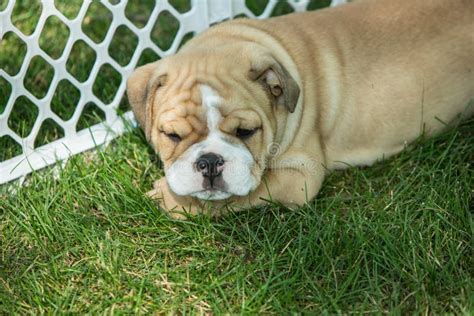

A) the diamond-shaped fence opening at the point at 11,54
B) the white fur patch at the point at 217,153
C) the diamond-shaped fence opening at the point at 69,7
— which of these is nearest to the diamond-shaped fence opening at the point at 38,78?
the diamond-shaped fence opening at the point at 11,54

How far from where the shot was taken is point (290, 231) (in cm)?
389

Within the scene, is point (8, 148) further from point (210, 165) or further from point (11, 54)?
point (210, 165)

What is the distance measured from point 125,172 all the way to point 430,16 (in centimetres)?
204

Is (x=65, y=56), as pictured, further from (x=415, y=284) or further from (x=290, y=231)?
(x=415, y=284)

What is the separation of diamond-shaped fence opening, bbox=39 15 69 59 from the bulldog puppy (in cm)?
160

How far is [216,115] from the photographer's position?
3.69 metres

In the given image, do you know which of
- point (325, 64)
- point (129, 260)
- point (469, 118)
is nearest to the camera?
point (129, 260)

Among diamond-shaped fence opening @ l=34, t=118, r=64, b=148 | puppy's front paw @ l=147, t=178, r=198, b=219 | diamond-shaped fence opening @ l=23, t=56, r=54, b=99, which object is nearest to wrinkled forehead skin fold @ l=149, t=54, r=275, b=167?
puppy's front paw @ l=147, t=178, r=198, b=219

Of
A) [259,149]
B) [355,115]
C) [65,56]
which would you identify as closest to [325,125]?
[355,115]

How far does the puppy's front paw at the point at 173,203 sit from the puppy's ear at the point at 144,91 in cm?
35

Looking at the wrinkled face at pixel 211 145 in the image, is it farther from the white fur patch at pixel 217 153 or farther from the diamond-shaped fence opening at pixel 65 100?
the diamond-shaped fence opening at pixel 65 100

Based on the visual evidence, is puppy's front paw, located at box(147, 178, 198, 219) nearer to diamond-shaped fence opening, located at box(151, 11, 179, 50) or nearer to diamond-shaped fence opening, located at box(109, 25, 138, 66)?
diamond-shaped fence opening, located at box(109, 25, 138, 66)

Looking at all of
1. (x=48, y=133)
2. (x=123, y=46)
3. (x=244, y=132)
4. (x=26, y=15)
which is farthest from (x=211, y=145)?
(x=26, y=15)

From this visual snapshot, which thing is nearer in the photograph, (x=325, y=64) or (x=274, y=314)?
(x=274, y=314)
